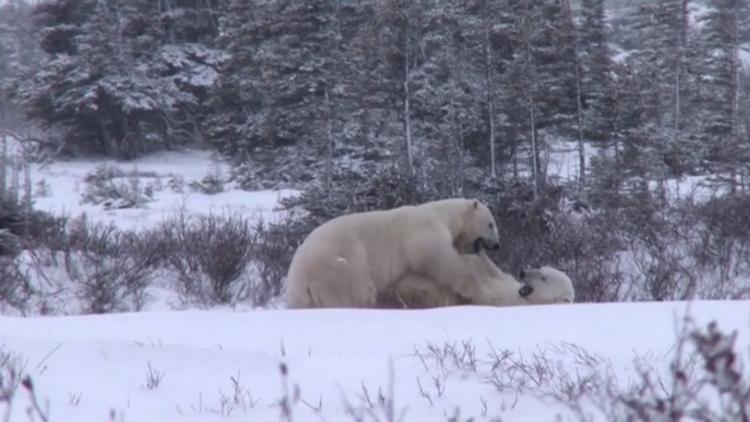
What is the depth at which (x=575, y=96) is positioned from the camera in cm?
2553

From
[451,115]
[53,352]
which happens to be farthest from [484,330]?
[451,115]

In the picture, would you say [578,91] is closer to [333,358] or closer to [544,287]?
[544,287]

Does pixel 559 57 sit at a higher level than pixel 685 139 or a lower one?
higher

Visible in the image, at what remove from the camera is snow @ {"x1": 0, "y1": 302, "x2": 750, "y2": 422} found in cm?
345

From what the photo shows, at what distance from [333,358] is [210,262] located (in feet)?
23.3

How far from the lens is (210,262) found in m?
10.9

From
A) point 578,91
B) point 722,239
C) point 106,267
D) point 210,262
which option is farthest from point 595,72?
point 106,267

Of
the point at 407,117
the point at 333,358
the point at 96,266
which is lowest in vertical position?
the point at 96,266

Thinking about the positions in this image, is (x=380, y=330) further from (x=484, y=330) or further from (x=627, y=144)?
(x=627, y=144)

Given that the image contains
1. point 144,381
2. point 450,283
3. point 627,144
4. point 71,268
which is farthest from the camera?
point 627,144

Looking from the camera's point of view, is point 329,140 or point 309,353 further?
point 329,140

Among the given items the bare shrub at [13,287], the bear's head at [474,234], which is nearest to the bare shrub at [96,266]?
the bare shrub at [13,287]

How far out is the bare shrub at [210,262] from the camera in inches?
424

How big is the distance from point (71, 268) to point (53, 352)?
7621 millimetres
